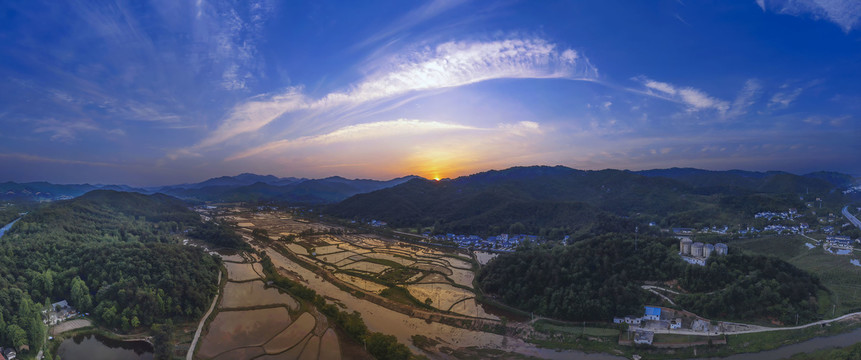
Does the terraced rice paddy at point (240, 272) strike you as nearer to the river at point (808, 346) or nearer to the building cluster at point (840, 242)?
the river at point (808, 346)

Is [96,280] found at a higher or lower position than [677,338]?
higher

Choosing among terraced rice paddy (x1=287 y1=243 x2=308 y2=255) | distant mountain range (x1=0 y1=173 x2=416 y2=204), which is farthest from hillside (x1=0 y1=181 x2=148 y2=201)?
terraced rice paddy (x1=287 y1=243 x2=308 y2=255)

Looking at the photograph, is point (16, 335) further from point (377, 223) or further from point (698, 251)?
point (377, 223)

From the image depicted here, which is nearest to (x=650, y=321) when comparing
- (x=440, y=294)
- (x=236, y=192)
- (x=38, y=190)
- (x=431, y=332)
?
(x=431, y=332)

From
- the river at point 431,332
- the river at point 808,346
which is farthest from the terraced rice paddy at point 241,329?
the river at point 808,346

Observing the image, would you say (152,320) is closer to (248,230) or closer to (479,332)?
(479,332)

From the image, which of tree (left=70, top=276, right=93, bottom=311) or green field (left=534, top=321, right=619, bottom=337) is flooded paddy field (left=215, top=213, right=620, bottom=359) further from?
tree (left=70, top=276, right=93, bottom=311)

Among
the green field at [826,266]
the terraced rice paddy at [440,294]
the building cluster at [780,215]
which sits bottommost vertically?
the terraced rice paddy at [440,294]
